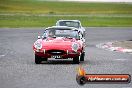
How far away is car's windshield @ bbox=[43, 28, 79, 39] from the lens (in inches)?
820

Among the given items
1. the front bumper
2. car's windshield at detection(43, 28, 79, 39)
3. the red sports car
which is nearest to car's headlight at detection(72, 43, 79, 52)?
the red sports car

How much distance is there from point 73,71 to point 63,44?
112 inches

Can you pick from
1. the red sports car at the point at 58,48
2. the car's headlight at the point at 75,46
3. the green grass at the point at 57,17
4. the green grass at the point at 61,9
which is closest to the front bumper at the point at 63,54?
the red sports car at the point at 58,48

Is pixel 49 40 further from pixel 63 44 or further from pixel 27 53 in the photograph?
pixel 27 53

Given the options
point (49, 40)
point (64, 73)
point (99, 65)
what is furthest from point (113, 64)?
point (64, 73)

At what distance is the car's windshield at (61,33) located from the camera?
20.8 meters

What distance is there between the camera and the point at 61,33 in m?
21.0

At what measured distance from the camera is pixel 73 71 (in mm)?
16859

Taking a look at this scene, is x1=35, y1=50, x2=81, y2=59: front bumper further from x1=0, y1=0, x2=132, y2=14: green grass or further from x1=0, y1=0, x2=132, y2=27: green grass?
x1=0, y1=0, x2=132, y2=14: green grass

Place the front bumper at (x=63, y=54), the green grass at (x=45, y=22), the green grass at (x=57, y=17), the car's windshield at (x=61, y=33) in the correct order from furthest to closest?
1. the green grass at (x=57, y=17)
2. the green grass at (x=45, y=22)
3. the car's windshield at (x=61, y=33)
4. the front bumper at (x=63, y=54)

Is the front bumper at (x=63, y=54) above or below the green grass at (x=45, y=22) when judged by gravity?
above

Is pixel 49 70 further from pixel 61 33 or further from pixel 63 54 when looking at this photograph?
pixel 61 33

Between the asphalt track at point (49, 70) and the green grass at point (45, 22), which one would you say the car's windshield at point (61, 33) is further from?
the green grass at point (45, 22)

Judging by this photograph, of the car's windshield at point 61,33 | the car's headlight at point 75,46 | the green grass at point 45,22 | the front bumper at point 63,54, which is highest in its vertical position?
the car's windshield at point 61,33
